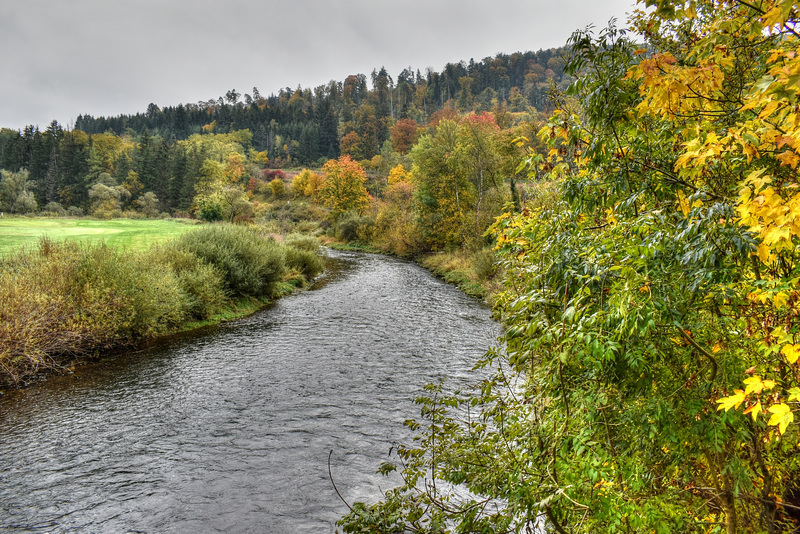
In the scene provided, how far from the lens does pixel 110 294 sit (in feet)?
41.9

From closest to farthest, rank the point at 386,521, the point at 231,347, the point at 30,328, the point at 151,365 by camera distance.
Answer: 1. the point at 386,521
2. the point at 30,328
3. the point at 151,365
4. the point at 231,347

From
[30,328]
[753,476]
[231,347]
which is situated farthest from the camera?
[231,347]

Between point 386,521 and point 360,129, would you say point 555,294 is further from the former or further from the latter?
point 360,129

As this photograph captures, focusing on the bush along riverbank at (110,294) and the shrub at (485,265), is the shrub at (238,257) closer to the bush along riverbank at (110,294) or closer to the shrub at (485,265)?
the bush along riverbank at (110,294)

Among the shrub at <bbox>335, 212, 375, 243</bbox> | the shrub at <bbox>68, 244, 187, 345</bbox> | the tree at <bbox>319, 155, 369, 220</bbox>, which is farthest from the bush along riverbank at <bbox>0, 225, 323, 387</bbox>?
the tree at <bbox>319, 155, 369, 220</bbox>

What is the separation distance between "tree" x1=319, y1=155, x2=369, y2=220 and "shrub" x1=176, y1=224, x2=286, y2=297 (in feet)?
117

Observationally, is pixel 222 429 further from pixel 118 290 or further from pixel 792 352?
pixel 792 352

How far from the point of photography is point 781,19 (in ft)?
6.45

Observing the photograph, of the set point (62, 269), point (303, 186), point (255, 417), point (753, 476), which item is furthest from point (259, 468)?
point (303, 186)

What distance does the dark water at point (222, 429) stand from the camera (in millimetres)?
6098

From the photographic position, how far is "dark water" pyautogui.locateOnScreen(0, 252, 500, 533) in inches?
240

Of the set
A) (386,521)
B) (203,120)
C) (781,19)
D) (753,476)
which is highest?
(203,120)

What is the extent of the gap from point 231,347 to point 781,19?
46.3 ft

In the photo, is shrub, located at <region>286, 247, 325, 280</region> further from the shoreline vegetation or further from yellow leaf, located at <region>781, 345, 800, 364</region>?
yellow leaf, located at <region>781, 345, 800, 364</region>
